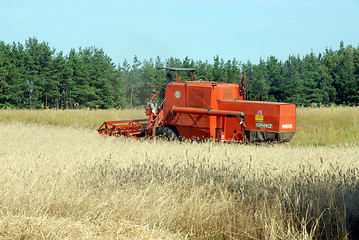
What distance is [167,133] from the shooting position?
13070mm

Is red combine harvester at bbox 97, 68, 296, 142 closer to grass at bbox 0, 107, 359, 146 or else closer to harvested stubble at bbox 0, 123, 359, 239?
harvested stubble at bbox 0, 123, 359, 239

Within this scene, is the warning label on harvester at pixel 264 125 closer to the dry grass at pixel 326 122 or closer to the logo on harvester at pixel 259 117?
the logo on harvester at pixel 259 117

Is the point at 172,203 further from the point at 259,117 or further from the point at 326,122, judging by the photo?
the point at 326,122

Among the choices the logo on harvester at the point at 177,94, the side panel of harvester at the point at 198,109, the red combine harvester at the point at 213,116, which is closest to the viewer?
the red combine harvester at the point at 213,116

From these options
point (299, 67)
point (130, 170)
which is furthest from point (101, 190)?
point (299, 67)

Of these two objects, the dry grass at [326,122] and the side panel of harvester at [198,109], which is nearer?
the side panel of harvester at [198,109]

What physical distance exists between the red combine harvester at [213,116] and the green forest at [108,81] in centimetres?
3760

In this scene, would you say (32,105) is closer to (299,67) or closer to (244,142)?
(244,142)

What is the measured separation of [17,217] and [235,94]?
30.6 feet

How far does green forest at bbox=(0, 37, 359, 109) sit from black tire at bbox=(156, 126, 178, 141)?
1485 inches

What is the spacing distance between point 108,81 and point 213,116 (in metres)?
52.7

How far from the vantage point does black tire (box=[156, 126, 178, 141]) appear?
42.5 ft

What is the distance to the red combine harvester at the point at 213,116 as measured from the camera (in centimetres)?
1200

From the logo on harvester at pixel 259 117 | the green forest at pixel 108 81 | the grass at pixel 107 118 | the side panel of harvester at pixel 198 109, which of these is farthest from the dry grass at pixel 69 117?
the green forest at pixel 108 81
